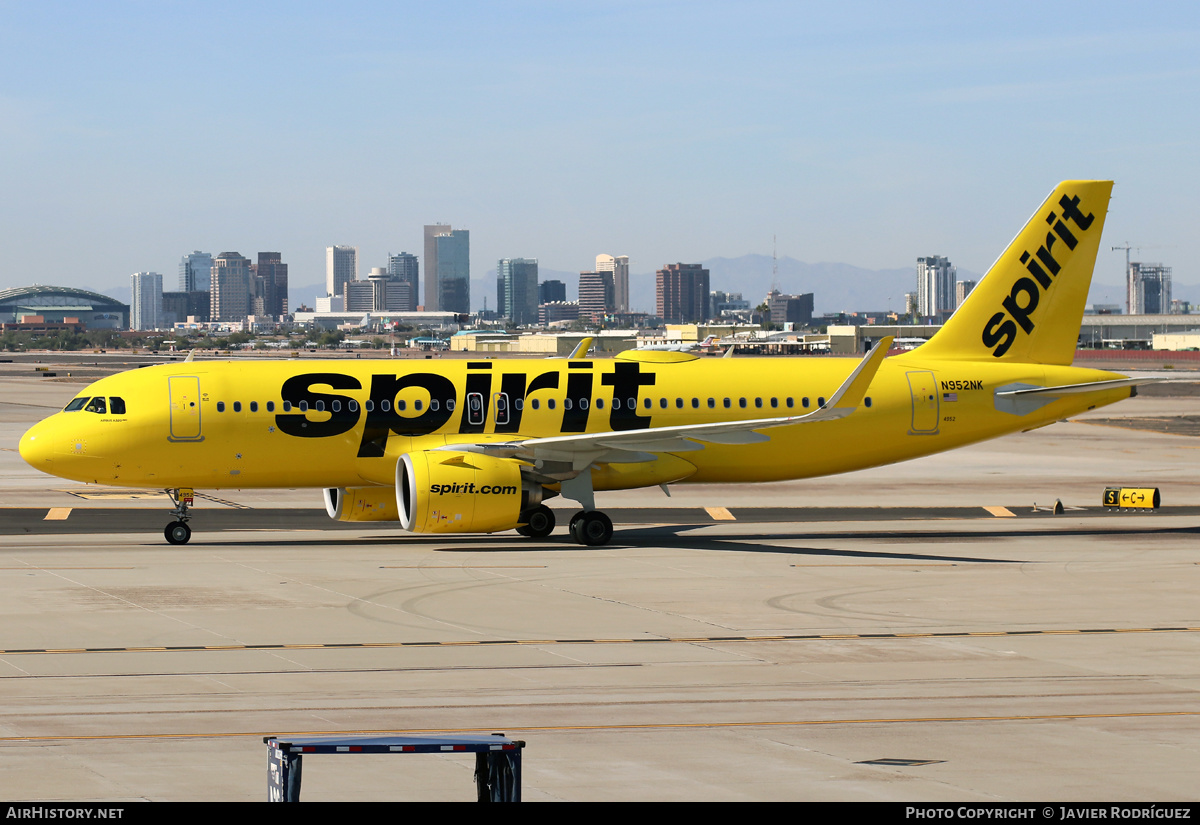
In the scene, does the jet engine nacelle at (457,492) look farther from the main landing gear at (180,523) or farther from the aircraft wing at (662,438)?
the main landing gear at (180,523)

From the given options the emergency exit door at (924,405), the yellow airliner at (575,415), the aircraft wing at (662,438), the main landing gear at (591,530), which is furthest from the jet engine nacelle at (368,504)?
the emergency exit door at (924,405)

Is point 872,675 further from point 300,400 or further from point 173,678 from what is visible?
point 300,400

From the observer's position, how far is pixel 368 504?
36875 millimetres

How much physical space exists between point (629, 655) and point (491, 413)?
15884mm

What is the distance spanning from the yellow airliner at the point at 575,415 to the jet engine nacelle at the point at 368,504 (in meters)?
0.04

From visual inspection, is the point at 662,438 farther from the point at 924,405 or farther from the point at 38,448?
the point at 38,448

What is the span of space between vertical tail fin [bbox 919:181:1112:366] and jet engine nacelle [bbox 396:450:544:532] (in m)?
13.9

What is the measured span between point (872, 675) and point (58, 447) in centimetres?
2301

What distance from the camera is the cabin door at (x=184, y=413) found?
35.4 meters

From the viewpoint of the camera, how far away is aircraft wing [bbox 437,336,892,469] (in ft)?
111

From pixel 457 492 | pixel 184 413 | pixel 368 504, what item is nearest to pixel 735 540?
pixel 457 492
